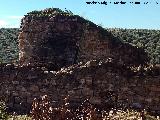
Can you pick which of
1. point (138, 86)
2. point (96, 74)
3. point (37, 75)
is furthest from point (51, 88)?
point (138, 86)

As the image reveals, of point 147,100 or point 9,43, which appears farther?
point 9,43

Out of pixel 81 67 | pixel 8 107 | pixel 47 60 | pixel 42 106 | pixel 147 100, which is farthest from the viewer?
pixel 47 60

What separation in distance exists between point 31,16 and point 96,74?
7.82m

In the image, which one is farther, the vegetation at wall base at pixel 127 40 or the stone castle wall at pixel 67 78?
the vegetation at wall base at pixel 127 40

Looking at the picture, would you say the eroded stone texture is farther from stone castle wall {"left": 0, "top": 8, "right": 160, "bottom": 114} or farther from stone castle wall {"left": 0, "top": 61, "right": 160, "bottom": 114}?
stone castle wall {"left": 0, "top": 61, "right": 160, "bottom": 114}

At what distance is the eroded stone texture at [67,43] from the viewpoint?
761 inches

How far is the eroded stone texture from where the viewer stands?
1933cm

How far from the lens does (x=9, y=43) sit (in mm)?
44281

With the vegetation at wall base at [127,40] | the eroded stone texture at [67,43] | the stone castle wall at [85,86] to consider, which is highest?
the vegetation at wall base at [127,40]

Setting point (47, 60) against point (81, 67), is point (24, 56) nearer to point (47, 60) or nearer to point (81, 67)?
point (47, 60)

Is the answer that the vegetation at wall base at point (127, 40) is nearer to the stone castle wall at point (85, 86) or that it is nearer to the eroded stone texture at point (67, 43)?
the eroded stone texture at point (67, 43)

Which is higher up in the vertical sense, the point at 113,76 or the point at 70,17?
the point at 70,17

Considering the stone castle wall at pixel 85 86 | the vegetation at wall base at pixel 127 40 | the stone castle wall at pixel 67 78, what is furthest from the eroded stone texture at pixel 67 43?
the vegetation at wall base at pixel 127 40

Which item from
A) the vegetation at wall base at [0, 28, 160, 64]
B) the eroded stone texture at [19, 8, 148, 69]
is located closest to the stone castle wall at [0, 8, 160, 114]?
the eroded stone texture at [19, 8, 148, 69]
